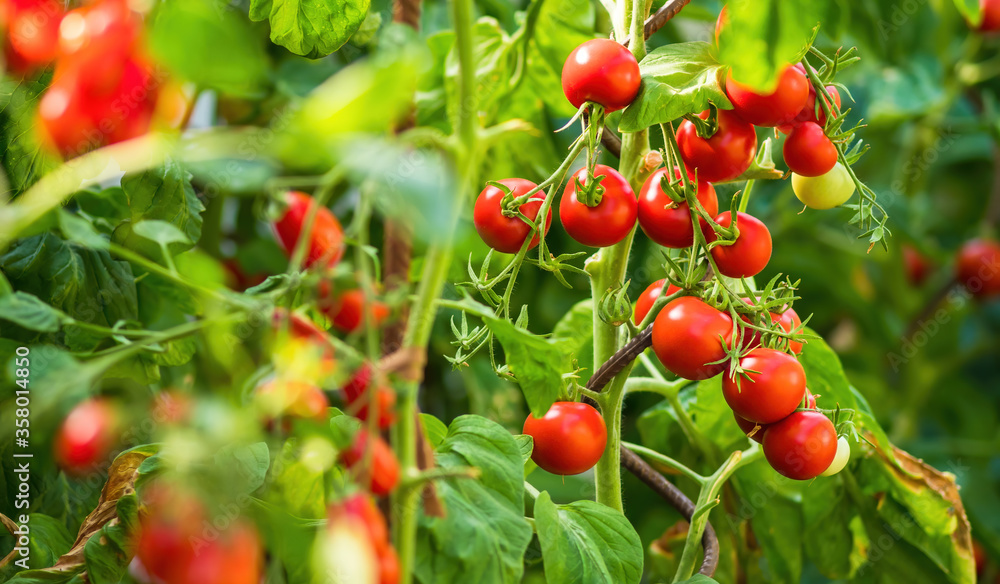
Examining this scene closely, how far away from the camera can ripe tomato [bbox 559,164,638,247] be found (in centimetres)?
37

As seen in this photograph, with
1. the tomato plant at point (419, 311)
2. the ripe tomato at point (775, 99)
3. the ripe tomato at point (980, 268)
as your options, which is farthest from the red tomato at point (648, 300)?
the ripe tomato at point (980, 268)

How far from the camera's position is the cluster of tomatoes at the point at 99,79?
0.20 metres

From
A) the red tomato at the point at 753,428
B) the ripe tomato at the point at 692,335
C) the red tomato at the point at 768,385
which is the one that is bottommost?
the red tomato at the point at 753,428

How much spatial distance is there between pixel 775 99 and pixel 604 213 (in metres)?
0.09

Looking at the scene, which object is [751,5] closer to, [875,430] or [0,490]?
[875,430]

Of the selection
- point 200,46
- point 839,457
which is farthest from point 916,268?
point 200,46

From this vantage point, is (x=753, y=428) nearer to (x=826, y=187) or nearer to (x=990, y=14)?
(x=826, y=187)

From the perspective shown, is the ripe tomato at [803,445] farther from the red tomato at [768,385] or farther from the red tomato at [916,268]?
the red tomato at [916,268]

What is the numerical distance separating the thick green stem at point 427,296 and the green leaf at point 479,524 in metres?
0.04

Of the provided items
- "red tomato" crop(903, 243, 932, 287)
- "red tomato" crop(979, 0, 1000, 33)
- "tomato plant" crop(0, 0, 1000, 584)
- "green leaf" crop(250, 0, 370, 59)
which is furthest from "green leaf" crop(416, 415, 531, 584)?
"red tomato" crop(903, 243, 932, 287)

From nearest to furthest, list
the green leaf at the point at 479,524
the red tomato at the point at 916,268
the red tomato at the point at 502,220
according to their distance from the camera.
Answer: the green leaf at the point at 479,524, the red tomato at the point at 502,220, the red tomato at the point at 916,268

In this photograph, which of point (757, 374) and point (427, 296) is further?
point (757, 374)

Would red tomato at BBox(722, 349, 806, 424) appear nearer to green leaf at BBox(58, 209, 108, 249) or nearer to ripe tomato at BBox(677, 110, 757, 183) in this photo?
ripe tomato at BBox(677, 110, 757, 183)

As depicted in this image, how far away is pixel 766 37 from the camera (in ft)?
0.97
